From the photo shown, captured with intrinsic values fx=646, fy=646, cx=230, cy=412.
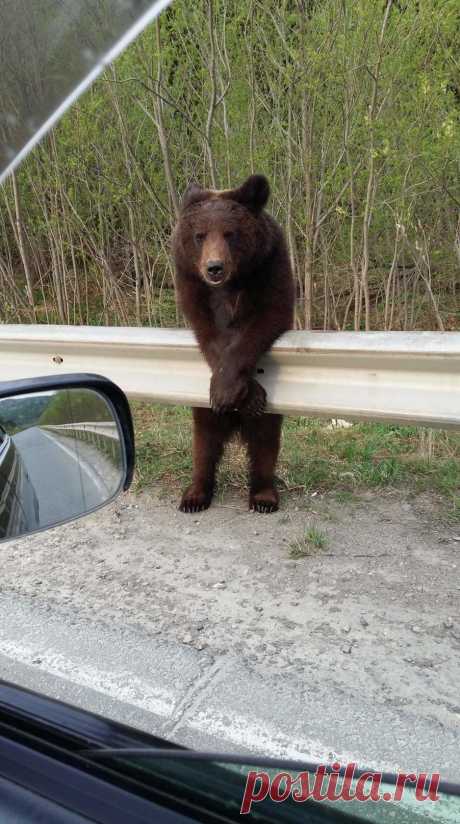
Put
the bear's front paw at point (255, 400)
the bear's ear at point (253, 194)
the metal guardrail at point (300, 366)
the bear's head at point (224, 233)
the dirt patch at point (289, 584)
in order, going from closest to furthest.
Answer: the dirt patch at point (289, 584)
the metal guardrail at point (300, 366)
the bear's front paw at point (255, 400)
the bear's head at point (224, 233)
the bear's ear at point (253, 194)

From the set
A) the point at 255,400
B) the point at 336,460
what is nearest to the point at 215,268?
the point at 255,400

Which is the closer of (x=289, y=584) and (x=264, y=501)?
(x=289, y=584)

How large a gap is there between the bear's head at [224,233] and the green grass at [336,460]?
4.46 feet

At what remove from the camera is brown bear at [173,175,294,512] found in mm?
3314

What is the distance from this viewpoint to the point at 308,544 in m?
3.18

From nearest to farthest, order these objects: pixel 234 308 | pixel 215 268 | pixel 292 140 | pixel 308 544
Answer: pixel 308 544 < pixel 215 268 < pixel 234 308 < pixel 292 140

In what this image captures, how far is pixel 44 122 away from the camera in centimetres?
148

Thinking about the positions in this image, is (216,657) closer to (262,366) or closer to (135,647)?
(135,647)

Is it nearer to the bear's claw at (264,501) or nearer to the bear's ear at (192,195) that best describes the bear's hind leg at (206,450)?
the bear's claw at (264,501)

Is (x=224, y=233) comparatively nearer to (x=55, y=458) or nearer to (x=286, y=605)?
(x=286, y=605)

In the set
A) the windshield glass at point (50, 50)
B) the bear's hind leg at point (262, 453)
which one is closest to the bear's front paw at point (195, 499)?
the bear's hind leg at point (262, 453)

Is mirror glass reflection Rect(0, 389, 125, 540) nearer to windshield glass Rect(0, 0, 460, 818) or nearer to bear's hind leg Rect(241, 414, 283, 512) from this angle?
windshield glass Rect(0, 0, 460, 818)

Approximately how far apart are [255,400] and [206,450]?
2.57 ft

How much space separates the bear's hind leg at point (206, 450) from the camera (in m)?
3.86
